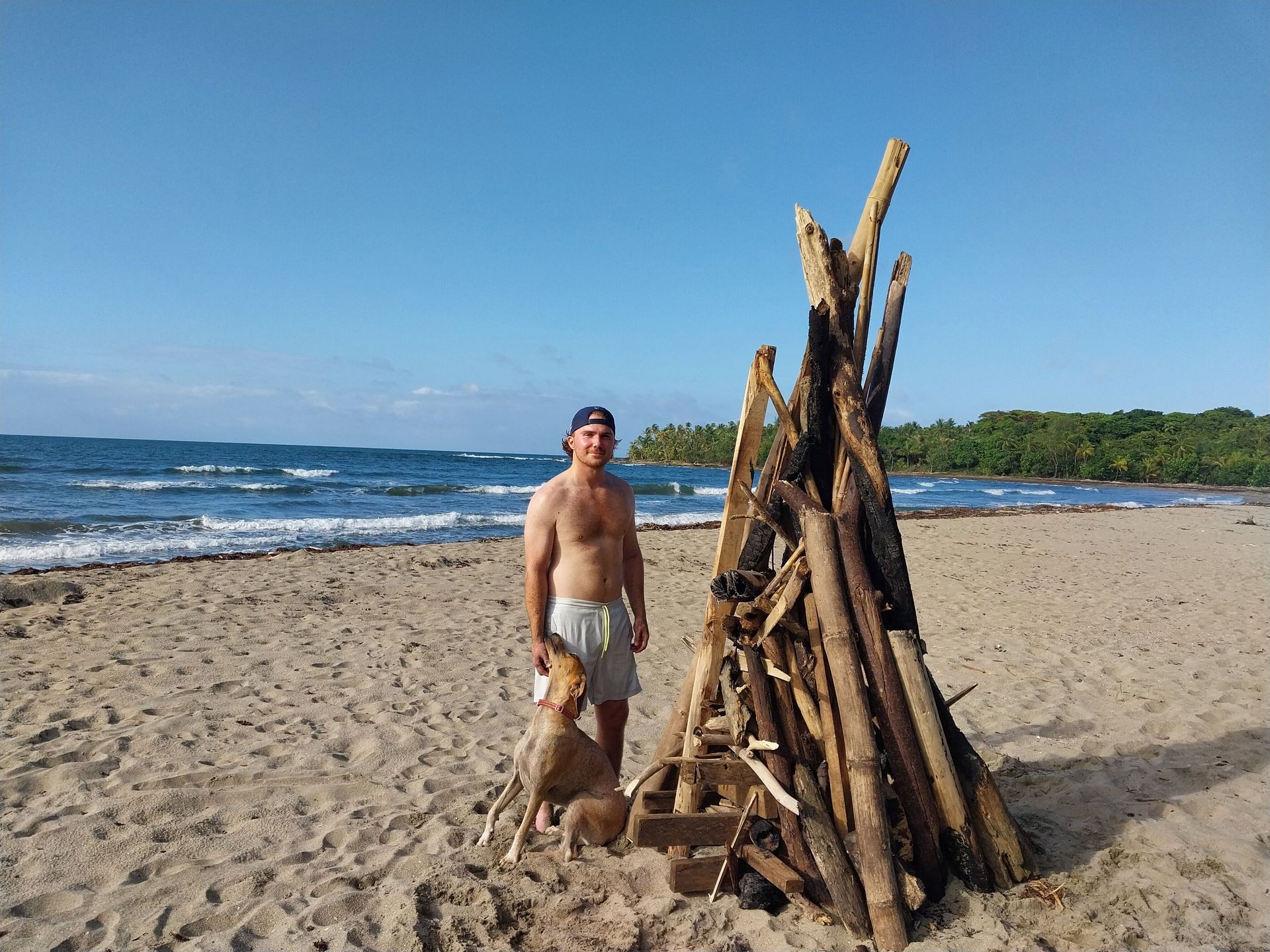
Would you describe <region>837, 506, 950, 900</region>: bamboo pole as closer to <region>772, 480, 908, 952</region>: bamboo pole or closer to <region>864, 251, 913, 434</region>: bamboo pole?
<region>772, 480, 908, 952</region>: bamboo pole

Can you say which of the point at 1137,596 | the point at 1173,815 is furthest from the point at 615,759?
the point at 1137,596

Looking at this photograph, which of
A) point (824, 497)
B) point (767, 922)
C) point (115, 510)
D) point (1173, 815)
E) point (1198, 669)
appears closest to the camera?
point (767, 922)

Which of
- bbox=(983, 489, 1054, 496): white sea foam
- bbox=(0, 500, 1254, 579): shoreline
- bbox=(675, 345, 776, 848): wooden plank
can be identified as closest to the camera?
bbox=(675, 345, 776, 848): wooden plank

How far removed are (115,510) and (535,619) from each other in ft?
72.6

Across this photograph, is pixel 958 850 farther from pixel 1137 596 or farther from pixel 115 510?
pixel 115 510

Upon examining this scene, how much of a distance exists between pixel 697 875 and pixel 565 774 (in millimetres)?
771

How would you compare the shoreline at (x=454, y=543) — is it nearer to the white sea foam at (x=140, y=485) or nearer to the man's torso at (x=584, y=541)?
the man's torso at (x=584, y=541)

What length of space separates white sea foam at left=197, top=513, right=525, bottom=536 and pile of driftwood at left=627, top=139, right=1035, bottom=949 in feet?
55.5

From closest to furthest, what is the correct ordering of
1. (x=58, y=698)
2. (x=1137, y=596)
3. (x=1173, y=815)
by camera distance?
(x=1173, y=815), (x=58, y=698), (x=1137, y=596)

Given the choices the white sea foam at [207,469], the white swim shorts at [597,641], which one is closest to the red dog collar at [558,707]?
the white swim shorts at [597,641]

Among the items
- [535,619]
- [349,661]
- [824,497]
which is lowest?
[349,661]

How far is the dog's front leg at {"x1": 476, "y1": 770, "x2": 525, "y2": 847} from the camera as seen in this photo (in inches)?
146

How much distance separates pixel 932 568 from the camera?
14.3 m

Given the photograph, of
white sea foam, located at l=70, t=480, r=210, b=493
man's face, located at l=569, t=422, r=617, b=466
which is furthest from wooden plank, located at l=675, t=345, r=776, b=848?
white sea foam, located at l=70, t=480, r=210, b=493
